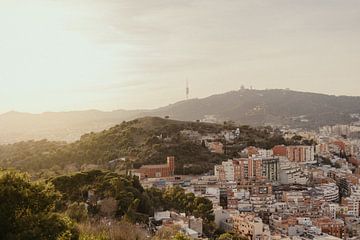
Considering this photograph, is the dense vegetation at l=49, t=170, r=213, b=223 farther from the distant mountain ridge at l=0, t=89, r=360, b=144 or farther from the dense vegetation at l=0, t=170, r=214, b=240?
the distant mountain ridge at l=0, t=89, r=360, b=144

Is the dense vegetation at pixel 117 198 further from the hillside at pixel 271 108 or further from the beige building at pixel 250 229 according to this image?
the hillside at pixel 271 108

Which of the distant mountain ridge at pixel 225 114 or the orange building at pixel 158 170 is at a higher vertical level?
the distant mountain ridge at pixel 225 114

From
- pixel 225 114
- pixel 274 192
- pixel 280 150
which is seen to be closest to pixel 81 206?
pixel 274 192


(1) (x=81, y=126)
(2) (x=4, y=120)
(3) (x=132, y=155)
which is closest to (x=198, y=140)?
(3) (x=132, y=155)

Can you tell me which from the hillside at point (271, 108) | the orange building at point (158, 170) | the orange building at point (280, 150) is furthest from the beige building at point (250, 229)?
the hillside at point (271, 108)

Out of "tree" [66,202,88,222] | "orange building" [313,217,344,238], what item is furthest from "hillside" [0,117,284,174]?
"tree" [66,202,88,222]

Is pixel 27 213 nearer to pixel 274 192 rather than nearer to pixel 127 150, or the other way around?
pixel 274 192
